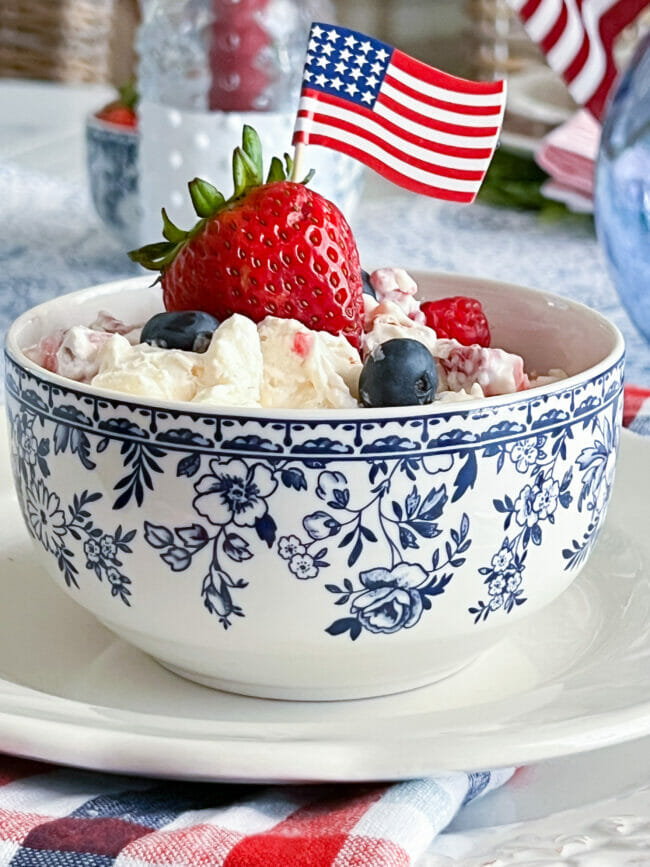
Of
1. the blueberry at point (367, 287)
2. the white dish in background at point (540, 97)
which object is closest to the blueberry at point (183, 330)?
the blueberry at point (367, 287)

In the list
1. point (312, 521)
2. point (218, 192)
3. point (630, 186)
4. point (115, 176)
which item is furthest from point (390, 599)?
point (115, 176)

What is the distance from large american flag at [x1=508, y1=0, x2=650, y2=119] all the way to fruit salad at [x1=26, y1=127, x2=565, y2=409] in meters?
0.60

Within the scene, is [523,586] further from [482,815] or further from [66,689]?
[66,689]

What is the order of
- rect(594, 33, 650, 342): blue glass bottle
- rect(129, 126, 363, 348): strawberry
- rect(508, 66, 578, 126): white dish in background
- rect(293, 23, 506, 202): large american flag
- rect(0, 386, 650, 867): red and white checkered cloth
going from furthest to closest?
rect(508, 66, 578, 126): white dish in background < rect(594, 33, 650, 342): blue glass bottle < rect(293, 23, 506, 202): large american flag < rect(129, 126, 363, 348): strawberry < rect(0, 386, 650, 867): red and white checkered cloth

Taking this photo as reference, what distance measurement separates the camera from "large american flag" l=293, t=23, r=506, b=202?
0.93 metres

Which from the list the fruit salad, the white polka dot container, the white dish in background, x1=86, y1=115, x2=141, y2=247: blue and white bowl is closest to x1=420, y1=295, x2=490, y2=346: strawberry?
the fruit salad

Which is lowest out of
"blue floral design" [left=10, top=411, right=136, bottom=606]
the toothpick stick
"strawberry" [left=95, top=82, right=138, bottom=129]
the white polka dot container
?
"strawberry" [left=95, top=82, right=138, bottom=129]

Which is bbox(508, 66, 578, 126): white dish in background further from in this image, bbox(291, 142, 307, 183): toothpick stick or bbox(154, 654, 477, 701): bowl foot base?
bbox(154, 654, 477, 701): bowl foot base

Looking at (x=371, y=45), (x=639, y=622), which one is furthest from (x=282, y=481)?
(x=371, y=45)

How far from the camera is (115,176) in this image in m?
1.53

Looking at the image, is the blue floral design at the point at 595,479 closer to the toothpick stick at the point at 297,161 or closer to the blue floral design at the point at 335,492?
the blue floral design at the point at 335,492

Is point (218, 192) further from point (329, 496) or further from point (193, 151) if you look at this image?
point (193, 151)

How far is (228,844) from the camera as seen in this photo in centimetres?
59

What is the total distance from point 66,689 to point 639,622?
1.08 ft
